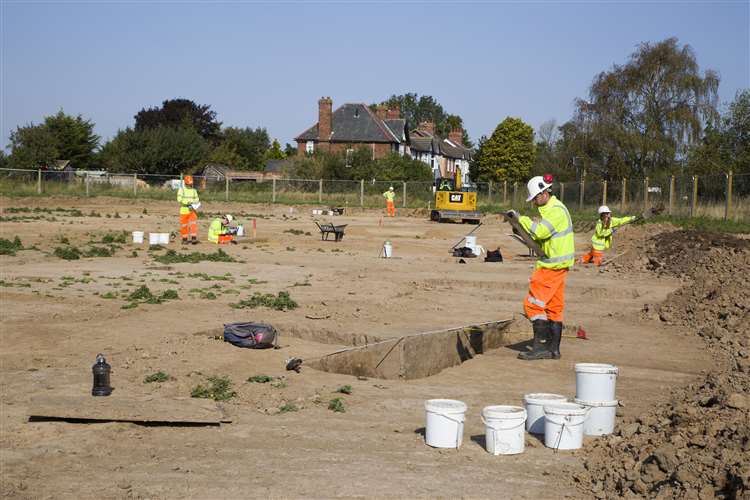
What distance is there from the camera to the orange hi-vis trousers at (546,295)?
36.0 feet

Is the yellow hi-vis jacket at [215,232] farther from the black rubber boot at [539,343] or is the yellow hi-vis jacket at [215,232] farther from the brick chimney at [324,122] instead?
the brick chimney at [324,122]

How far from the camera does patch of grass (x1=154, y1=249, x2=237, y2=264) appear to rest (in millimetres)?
19984

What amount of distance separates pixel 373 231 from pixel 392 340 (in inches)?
1001

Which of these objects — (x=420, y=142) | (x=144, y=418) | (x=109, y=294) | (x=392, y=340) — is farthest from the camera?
(x=420, y=142)

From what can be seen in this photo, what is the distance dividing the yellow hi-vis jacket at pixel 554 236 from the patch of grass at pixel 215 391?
4059 millimetres

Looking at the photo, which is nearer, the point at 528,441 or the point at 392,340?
the point at 528,441

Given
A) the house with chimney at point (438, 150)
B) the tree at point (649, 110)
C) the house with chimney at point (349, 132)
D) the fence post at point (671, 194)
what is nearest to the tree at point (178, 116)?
the house with chimney at point (349, 132)

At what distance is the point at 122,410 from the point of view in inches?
298

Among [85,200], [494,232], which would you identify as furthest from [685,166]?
[85,200]

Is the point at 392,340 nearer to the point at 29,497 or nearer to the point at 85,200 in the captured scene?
the point at 29,497

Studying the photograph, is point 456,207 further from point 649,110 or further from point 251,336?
point 251,336

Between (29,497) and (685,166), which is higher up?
(685,166)

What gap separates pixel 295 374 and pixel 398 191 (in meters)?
52.0

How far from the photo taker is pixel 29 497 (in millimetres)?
5902
